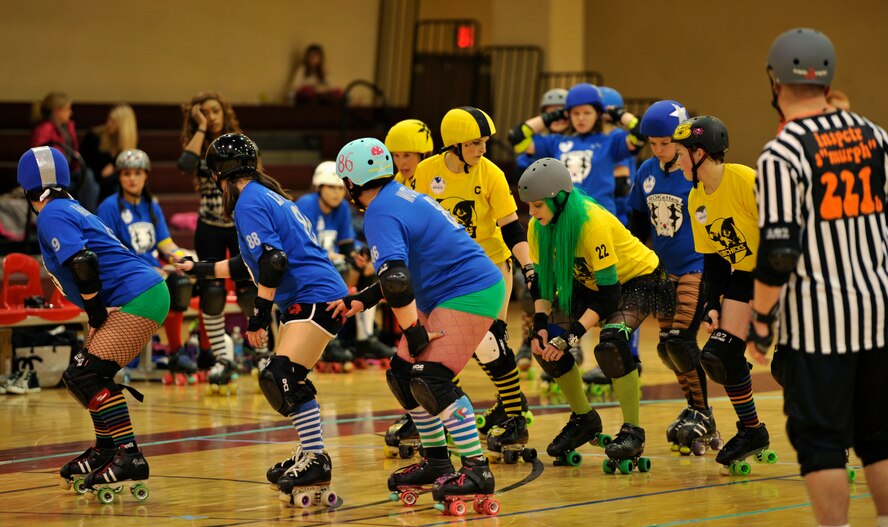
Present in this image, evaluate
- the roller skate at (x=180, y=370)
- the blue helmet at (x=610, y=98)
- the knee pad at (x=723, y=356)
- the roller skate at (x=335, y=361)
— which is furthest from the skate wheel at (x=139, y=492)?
the blue helmet at (x=610, y=98)

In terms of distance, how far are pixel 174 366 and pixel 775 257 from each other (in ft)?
19.7

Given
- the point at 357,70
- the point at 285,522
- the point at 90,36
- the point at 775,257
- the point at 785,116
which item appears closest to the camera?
the point at 775,257

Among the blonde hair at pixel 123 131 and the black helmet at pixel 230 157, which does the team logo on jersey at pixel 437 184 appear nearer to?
the black helmet at pixel 230 157

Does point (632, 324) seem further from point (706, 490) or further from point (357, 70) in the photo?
point (357, 70)

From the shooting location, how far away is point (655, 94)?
650 inches

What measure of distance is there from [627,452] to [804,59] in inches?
91.6

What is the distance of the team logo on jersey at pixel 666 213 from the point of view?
609 centimetres

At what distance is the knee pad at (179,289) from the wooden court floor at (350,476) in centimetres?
70

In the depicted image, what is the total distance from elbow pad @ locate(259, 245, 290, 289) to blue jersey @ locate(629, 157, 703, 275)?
1986mm

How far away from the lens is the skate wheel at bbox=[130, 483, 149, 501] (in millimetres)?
5211

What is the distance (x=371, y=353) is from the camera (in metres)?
9.88

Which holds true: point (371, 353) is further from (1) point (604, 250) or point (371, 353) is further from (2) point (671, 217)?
(1) point (604, 250)

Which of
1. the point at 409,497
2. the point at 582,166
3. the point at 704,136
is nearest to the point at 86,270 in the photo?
the point at 409,497

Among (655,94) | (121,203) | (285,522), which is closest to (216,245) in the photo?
(121,203)
